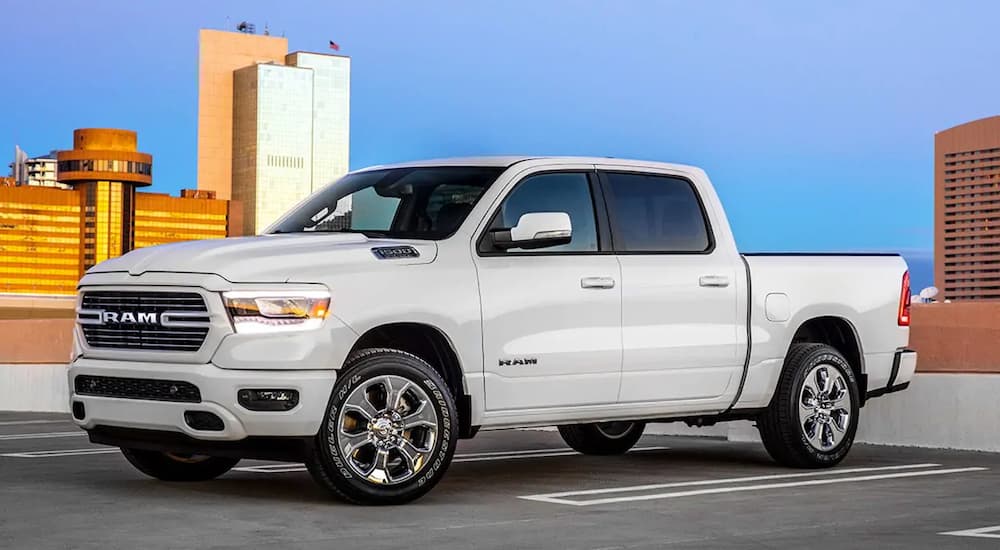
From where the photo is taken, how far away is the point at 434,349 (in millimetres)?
9039

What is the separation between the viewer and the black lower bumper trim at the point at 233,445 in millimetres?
8391

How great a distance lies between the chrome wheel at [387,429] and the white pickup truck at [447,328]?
1cm

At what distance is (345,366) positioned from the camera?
8.49m

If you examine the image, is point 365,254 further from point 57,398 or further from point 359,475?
point 57,398

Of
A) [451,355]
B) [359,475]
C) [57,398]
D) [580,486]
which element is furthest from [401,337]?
[57,398]

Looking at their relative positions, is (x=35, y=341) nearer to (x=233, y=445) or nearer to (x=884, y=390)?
(x=884, y=390)

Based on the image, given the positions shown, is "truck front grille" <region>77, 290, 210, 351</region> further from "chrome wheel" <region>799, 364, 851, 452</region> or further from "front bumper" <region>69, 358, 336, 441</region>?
"chrome wheel" <region>799, 364, 851, 452</region>

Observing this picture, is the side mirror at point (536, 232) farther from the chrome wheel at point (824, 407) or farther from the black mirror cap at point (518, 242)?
the chrome wheel at point (824, 407)

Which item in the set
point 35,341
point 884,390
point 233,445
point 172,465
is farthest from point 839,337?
point 35,341

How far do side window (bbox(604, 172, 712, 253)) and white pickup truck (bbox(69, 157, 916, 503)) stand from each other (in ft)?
0.05

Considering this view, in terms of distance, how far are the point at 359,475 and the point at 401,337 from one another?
912 mm

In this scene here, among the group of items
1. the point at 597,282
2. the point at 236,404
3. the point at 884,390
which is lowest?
the point at 884,390

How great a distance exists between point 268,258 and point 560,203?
210 centimetres

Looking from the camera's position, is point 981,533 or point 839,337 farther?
point 839,337
